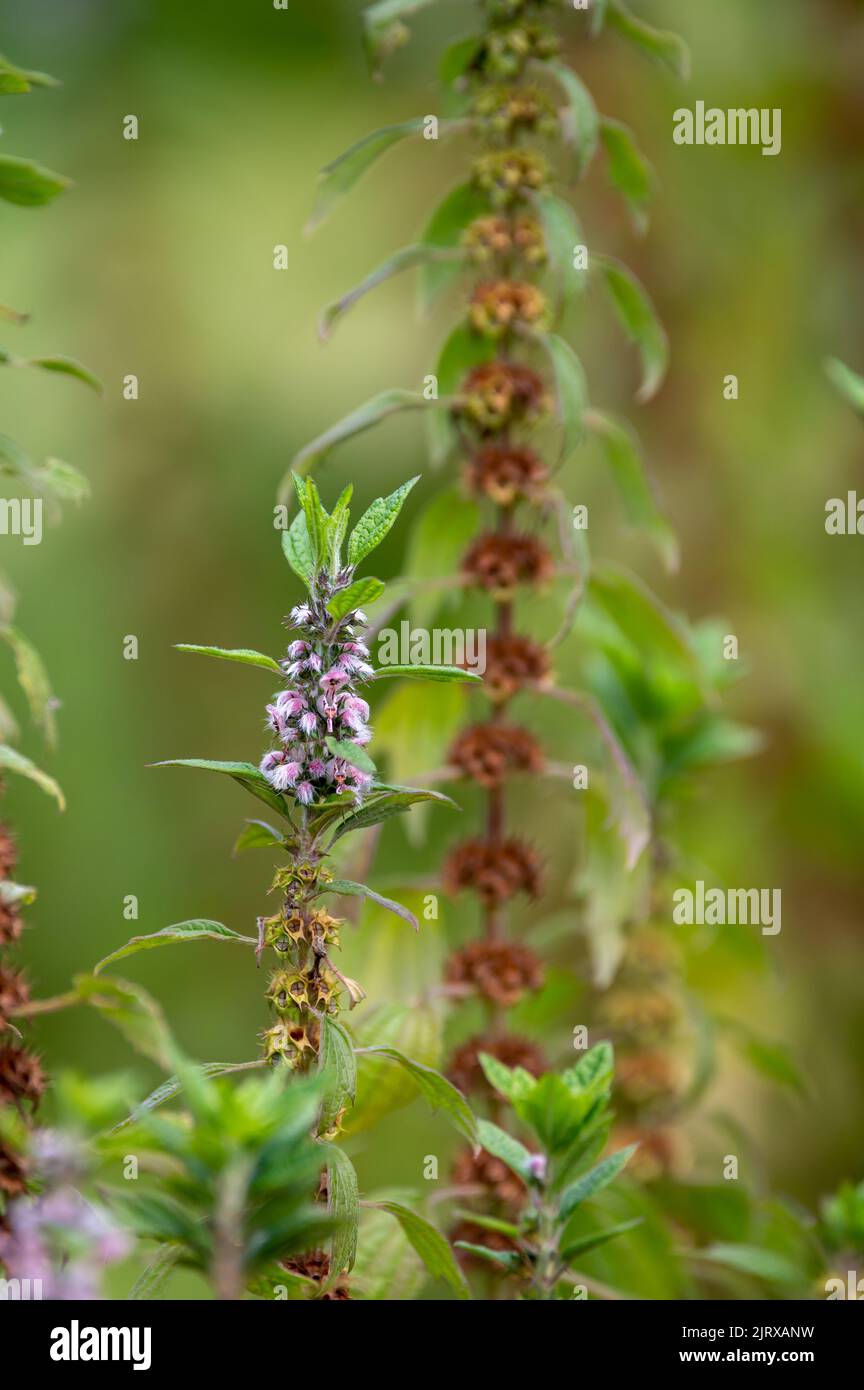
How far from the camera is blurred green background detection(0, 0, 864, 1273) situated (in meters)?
1.65

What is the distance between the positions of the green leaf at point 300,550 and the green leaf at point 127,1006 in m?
0.18

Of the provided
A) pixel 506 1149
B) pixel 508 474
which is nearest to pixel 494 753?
pixel 508 474

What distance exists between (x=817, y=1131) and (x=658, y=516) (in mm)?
865

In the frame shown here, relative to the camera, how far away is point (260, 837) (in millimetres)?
586

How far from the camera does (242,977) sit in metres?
1.67

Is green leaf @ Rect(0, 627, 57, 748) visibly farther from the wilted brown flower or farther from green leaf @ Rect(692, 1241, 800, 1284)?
green leaf @ Rect(692, 1241, 800, 1284)

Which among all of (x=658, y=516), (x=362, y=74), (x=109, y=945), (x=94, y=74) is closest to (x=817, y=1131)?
(x=109, y=945)

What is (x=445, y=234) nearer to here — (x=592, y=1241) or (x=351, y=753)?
(x=351, y=753)

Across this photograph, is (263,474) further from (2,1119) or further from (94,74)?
(2,1119)

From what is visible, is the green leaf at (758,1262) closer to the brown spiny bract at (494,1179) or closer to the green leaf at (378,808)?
the brown spiny bract at (494,1179)

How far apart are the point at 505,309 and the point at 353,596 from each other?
0.34 metres

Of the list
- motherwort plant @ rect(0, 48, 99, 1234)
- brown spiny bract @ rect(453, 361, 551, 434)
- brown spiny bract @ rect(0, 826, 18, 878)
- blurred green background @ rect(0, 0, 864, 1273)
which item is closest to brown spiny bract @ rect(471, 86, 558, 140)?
brown spiny bract @ rect(453, 361, 551, 434)

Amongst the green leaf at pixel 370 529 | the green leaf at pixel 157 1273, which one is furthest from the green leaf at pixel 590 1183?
the green leaf at pixel 370 529

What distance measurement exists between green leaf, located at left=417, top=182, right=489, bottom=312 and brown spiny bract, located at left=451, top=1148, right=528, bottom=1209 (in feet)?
1.63
